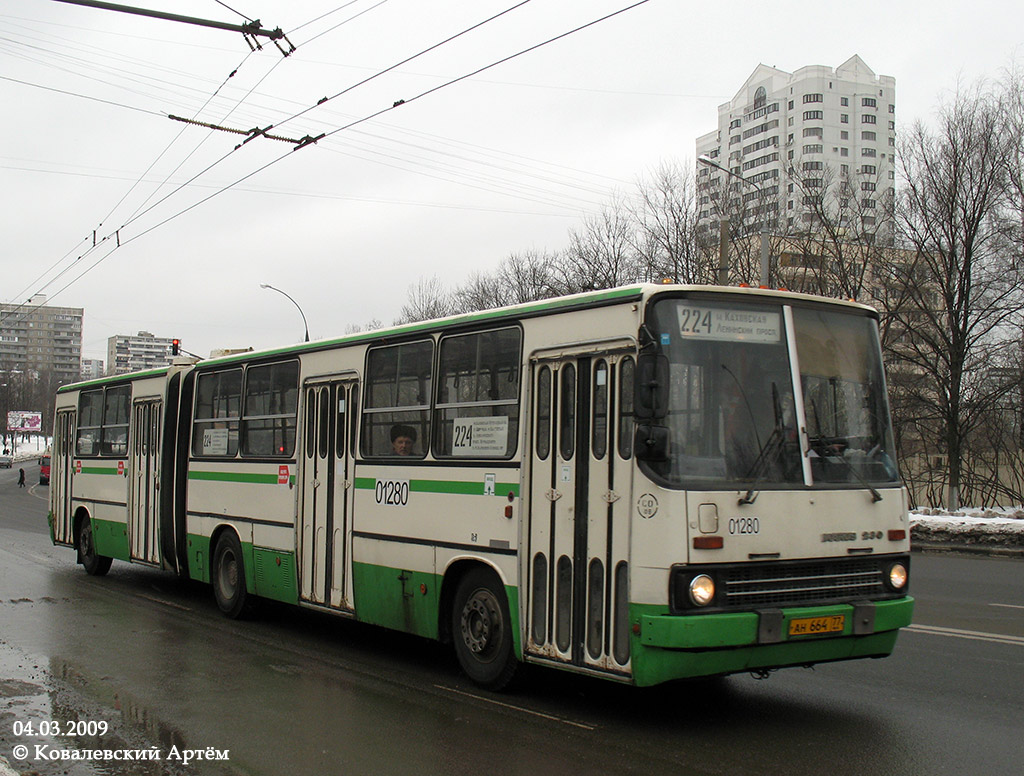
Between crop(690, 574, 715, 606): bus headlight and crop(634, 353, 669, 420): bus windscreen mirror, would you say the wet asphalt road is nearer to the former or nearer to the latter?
crop(690, 574, 715, 606): bus headlight

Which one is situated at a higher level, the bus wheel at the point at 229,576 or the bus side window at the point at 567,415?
the bus side window at the point at 567,415

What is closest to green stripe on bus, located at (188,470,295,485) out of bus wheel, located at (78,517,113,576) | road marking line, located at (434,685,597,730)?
road marking line, located at (434,685,597,730)

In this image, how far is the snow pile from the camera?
20.8m

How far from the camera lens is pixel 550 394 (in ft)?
25.0

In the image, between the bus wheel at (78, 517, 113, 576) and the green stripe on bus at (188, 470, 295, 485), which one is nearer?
the green stripe on bus at (188, 470, 295, 485)

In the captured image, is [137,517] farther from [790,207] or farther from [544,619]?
[790,207]

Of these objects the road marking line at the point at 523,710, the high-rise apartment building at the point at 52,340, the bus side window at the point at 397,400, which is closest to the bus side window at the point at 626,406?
the road marking line at the point at 523,710

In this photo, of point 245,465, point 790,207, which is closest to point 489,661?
point 245,465

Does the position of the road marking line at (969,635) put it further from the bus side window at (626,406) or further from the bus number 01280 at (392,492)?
the bus number 01280 at (392,492)

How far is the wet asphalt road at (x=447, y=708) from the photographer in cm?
613

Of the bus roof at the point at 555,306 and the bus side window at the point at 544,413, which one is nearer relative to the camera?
the bus roof at the point at 555,306

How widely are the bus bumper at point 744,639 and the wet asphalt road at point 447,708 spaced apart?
0.48m

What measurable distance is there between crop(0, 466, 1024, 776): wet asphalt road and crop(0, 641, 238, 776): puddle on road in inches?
0.9

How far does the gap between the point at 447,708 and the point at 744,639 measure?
2.31 metres
